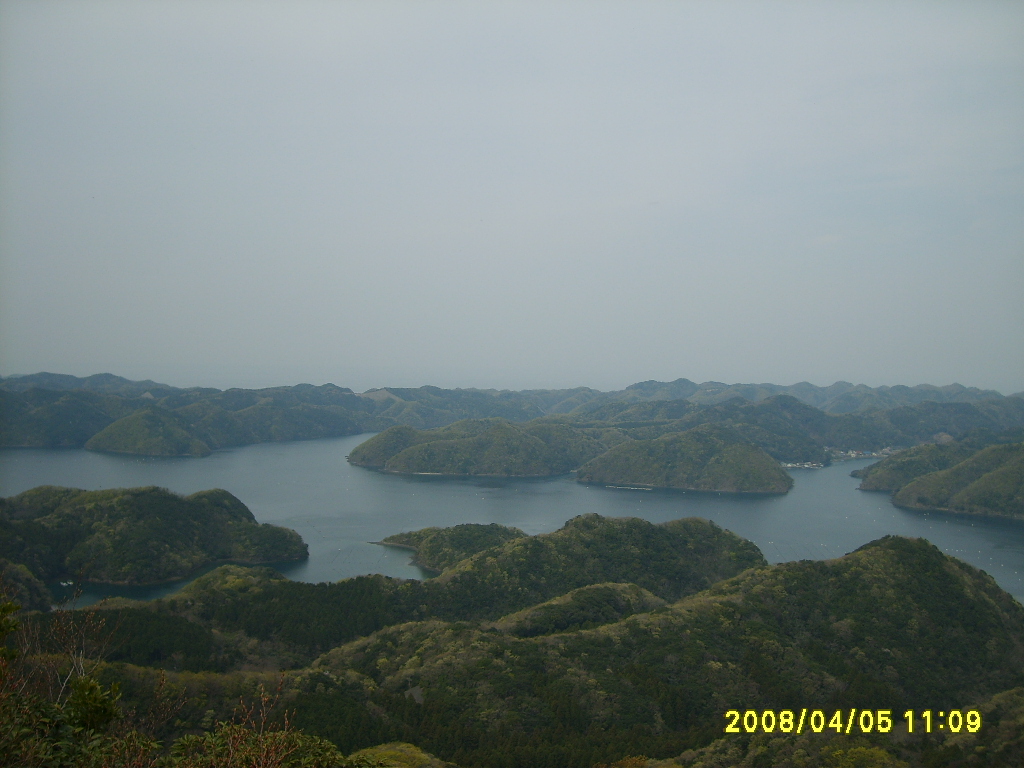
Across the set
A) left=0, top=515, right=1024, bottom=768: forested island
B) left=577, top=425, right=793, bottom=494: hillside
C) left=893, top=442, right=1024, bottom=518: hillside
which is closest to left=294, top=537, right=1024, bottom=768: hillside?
left=0, top=515, right=1024, bottom=768: forested island

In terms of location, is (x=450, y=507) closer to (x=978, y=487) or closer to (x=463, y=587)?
(x=463, y=587)

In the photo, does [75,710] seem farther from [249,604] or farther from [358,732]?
[249,604]

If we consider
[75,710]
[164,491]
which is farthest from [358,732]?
[164,491]

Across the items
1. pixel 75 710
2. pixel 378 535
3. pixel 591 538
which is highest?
pixel 75 710
